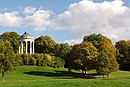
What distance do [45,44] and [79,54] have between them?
135 ft

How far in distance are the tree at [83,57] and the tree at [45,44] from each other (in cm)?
3566

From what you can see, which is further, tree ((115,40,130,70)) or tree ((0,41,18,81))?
tree ((115,40,130,70))

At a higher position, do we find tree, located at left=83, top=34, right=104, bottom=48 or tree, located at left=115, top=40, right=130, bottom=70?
tree, located at left=83, top=34, right=104, bottom=48

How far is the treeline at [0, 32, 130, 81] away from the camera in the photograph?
233 feet

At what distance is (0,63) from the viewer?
60906 millimetres

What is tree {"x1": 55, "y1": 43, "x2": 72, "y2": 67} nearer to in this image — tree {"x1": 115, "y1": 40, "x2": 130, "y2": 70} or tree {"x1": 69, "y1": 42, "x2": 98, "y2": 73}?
tree {"x1": 115, "y1": 40, "x2": 130, "y2": 70}

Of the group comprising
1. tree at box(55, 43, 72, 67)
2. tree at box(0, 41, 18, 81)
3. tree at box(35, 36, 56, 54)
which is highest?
tree at box(35, 36, 56, 54)

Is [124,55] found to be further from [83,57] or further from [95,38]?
[83,57]

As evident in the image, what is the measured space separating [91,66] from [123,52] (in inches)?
1640

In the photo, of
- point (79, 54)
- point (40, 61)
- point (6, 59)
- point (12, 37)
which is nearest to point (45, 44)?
point (12, 37)

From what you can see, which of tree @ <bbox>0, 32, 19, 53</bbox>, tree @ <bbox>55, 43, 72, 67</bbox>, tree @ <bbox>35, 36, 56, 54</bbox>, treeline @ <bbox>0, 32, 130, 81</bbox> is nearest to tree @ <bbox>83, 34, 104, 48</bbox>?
treeline @ <bbox>0, 32, 130, 81</bbox>

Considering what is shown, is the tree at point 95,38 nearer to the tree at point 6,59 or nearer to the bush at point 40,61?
the bush at point 40,61

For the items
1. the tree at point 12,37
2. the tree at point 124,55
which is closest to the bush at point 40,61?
the tree at point 124,55

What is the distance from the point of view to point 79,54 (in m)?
80.9
